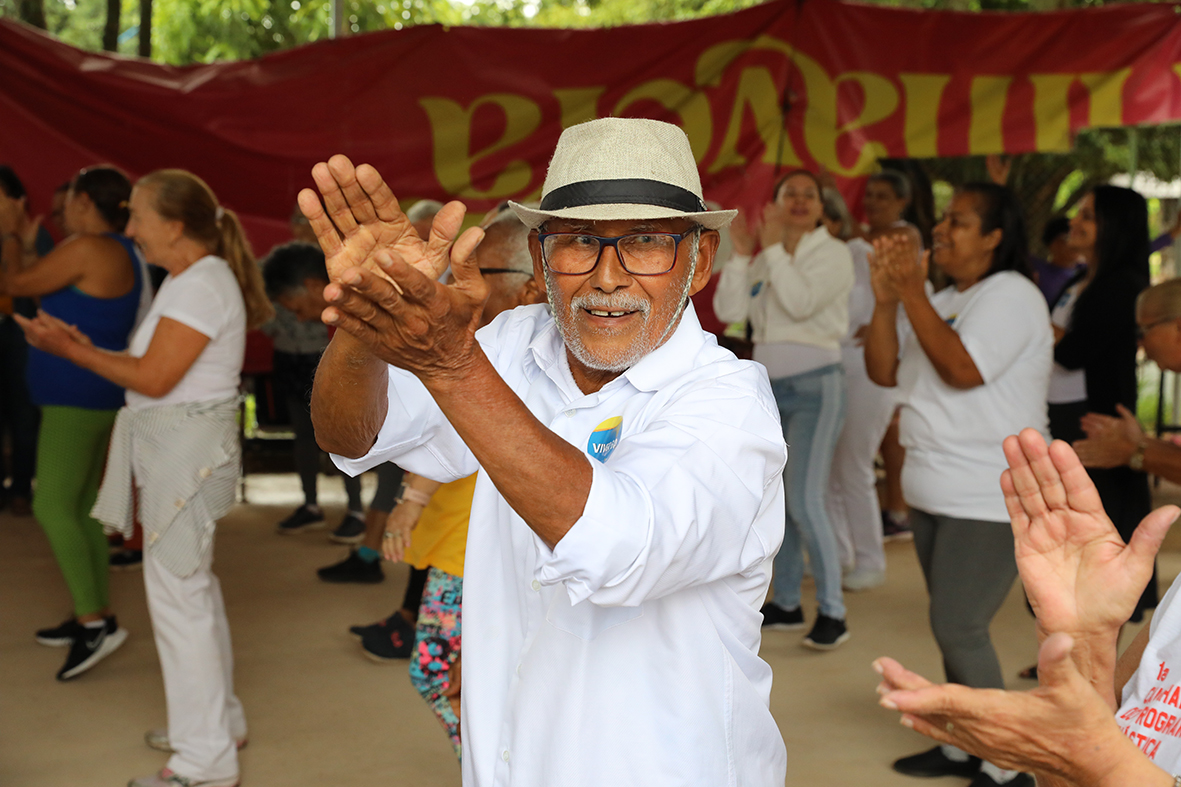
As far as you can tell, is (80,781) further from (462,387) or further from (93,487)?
(462,387)

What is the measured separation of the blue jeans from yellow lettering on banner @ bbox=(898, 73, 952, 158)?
5.56 ft

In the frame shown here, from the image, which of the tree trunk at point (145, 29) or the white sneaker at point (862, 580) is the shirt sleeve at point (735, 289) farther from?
the tree trunk at point (145, 29)

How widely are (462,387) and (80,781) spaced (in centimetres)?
284

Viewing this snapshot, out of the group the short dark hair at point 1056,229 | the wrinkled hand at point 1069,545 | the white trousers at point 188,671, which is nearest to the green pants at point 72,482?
the white trousers at point 188,671

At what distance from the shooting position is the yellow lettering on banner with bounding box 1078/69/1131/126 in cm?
548

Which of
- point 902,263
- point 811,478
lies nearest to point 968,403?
point 902,263

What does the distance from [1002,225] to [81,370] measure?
3.20 meters

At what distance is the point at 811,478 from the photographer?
181 inches

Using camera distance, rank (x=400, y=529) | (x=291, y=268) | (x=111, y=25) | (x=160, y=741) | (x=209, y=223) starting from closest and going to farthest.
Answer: (x=400, y=529) < (x=209, y=223) < (x=160, y=741) < (x=291, y=268) < (x=111, y=25)

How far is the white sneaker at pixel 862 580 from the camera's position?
5367mm

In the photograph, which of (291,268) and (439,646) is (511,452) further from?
(291,268)

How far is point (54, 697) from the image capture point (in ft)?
12.9

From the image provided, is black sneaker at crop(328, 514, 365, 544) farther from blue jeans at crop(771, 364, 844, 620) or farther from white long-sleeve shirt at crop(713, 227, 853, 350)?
white long-sleeve shirt at crop(713, 227, 853, 350)

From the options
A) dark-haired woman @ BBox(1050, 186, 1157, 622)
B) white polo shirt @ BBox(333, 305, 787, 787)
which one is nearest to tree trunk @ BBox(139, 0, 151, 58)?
dark-haired woman @ BBox(1050, 186, 1157, 622)
